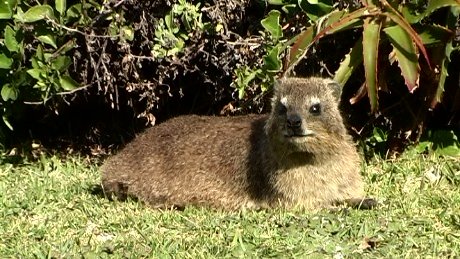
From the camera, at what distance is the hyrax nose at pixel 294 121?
5.87 meters

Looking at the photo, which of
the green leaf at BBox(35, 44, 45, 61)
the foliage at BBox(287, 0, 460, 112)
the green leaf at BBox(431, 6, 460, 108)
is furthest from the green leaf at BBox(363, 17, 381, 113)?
the green leaf at BBox(35, 44, 45, 61)

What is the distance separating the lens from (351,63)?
642 centimetres

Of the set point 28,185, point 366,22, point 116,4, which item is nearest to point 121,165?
point 28,185

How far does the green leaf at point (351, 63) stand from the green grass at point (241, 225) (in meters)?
0.81

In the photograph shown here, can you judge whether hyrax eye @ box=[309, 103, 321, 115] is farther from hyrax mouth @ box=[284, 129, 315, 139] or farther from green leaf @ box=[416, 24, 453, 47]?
green leaf @ box=[416, 24, 453, 47]

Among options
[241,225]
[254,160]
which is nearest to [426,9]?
[254,160]

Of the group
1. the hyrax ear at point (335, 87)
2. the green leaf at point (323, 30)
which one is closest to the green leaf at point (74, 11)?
the green leaf at point (323, 30)

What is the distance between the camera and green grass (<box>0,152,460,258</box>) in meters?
5.30

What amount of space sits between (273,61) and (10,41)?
6.41 ft

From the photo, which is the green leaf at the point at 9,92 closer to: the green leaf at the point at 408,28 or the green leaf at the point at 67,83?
the green leaf at the point at 67,83

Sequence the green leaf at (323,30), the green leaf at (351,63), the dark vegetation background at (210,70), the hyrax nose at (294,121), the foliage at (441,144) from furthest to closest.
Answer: the foliage at (441,144) → the dark vegetation background at (210,70) → the green leaf at (351,63) → the green leaf at (323,30) → the hyrax nose at (294,121)

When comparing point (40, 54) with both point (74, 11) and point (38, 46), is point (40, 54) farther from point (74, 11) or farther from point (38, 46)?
point (74, 11)

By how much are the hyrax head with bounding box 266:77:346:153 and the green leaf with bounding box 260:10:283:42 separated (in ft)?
1.55

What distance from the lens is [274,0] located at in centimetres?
670
